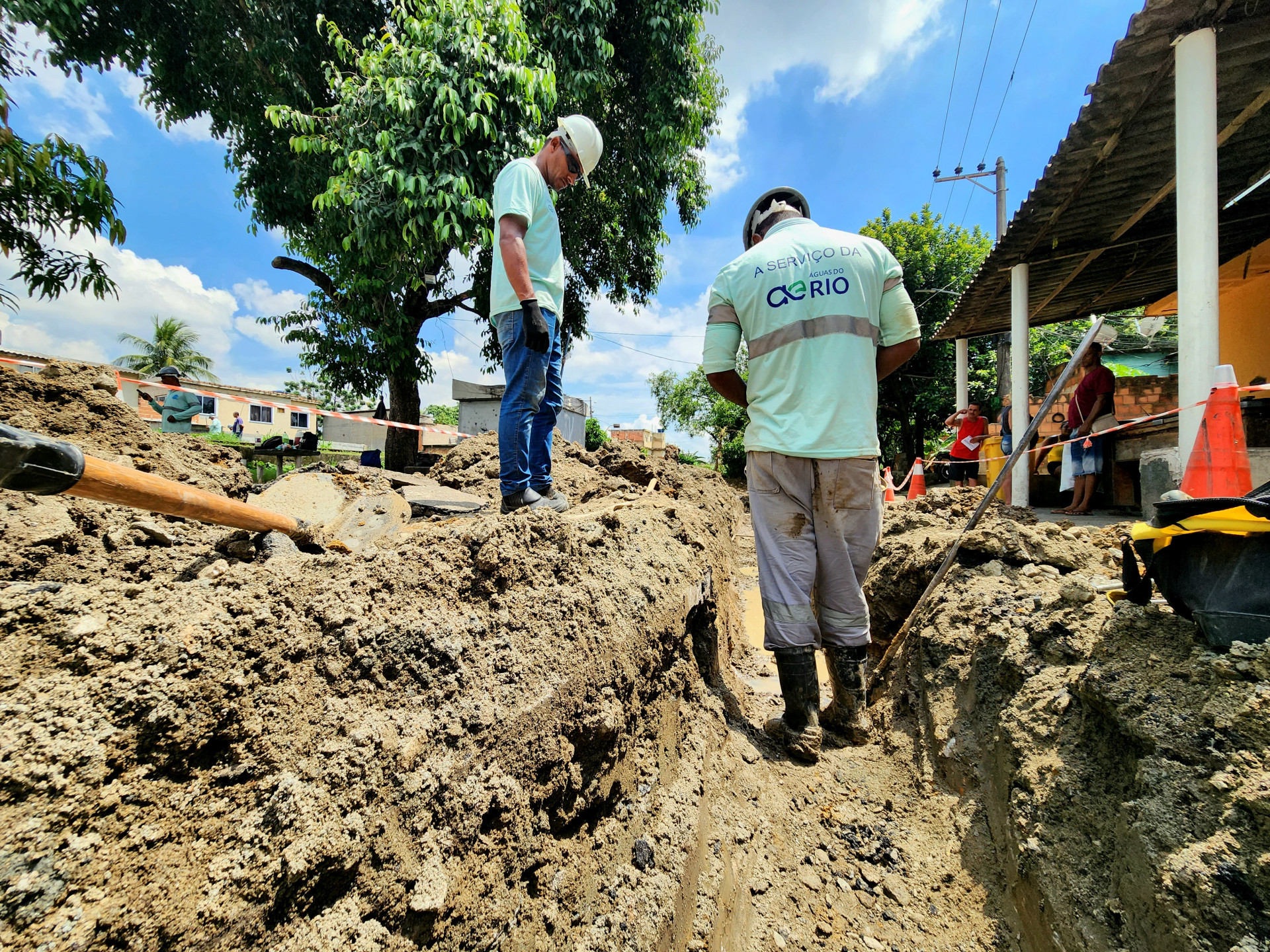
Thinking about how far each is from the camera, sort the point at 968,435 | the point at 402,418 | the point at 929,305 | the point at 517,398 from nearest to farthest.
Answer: the point at 517,398 → the point at 968,435 → the point at 402,418 → the point at 929,305

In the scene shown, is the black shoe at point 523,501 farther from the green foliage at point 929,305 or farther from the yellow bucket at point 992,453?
the green foliage at point 929,305

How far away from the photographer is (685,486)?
558 centimetres

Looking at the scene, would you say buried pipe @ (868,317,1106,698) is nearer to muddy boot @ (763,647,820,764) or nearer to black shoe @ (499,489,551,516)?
muddy boot @ (763,647,820,764)

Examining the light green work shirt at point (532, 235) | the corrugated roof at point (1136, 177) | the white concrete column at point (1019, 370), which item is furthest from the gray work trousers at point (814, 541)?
the white concrete column at point (1019, 370)

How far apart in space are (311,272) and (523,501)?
7.77 m

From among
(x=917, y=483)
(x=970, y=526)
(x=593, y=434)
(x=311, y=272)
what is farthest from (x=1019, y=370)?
(x=593, y=434)

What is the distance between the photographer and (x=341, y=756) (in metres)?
1.05

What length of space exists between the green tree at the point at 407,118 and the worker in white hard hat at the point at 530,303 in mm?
2881

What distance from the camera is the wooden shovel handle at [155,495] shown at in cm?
140

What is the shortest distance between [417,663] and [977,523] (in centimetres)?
333

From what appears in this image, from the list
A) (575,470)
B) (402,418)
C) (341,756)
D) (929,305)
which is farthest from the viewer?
(929,305)

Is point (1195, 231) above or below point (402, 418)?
above

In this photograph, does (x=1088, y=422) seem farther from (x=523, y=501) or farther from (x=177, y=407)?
(x=177, y=407)

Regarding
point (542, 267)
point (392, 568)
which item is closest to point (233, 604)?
point (392, 568)
